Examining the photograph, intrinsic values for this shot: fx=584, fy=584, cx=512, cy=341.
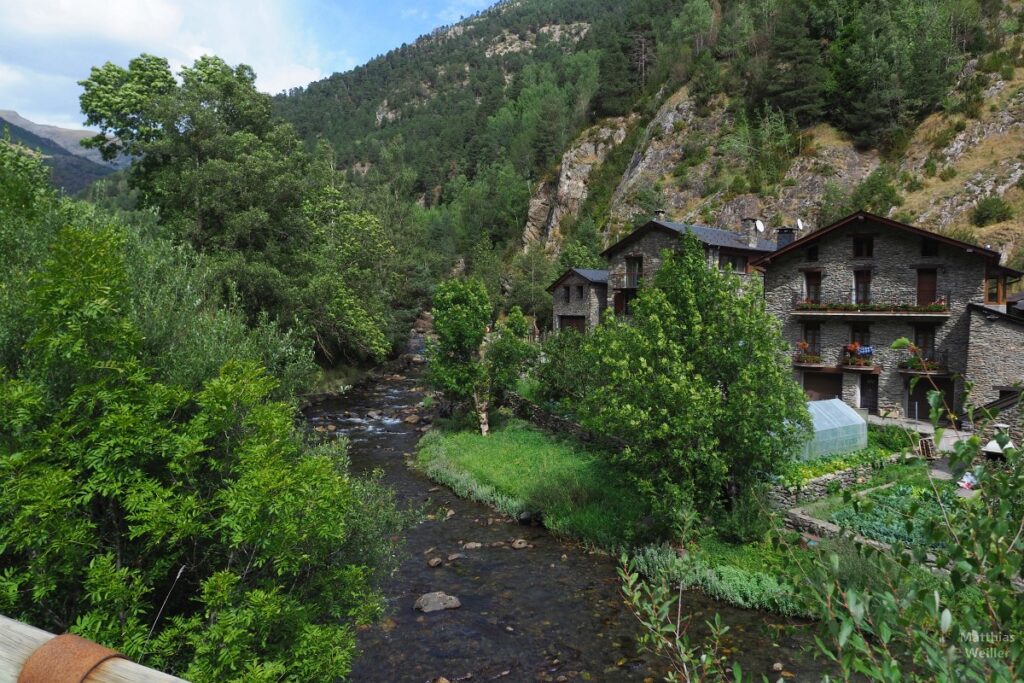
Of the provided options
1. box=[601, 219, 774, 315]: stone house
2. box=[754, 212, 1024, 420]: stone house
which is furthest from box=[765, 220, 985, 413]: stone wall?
box=[601, 219, 774, 315]: stone house

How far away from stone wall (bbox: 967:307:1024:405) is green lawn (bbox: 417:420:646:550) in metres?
21.0

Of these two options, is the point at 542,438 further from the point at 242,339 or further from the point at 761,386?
the point at 242,339

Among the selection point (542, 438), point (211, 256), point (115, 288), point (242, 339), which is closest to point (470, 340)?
point (542, 438)

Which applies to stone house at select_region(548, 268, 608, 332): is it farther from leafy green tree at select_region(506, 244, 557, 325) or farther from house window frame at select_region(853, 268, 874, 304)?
house window frame at select_region(853, 268, 874, 304)

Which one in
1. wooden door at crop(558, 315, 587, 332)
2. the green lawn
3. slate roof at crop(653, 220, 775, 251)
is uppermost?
slate roof at crop(653, 220, 775, 251)

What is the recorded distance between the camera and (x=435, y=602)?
18703mm

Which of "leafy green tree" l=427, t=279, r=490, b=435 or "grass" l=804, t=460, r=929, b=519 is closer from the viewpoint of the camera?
"grass" l=804, t=460, r=929, b=519

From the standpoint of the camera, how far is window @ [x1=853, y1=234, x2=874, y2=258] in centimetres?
3547

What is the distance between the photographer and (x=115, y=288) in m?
9.51

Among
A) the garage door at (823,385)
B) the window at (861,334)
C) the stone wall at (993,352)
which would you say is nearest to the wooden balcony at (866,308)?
the window at (861,334)

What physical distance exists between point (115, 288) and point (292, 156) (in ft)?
100

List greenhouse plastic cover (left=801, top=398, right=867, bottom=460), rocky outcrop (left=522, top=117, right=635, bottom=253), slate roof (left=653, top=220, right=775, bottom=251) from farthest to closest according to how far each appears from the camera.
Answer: rocky outcrop (left=522, top=117, right=635, bottom=253)
slate roof (left=653, top=220, right=775, bottom=251)
greenhouse plastic cover (left=801, top=398, right=867, bottom=460)

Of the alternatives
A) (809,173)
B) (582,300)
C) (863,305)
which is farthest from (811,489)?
(809,173)

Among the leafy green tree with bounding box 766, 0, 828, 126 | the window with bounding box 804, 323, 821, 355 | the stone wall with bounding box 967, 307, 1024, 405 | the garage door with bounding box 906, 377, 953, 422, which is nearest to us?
the stone wall with bounding box 967, 307, 1024, 405
